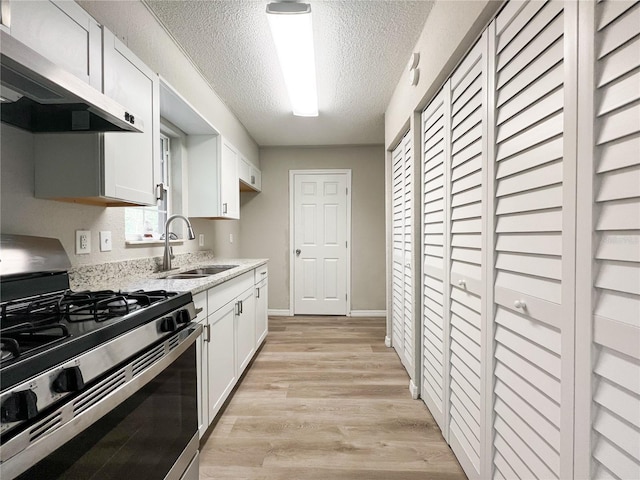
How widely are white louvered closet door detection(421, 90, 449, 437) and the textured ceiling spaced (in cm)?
55

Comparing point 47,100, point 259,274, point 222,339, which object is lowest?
point 222,339

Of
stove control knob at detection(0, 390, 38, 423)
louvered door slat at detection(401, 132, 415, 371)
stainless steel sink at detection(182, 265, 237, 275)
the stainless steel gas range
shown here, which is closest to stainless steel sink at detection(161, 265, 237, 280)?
stainless steel sink at detection(182, 265, 237, 275)

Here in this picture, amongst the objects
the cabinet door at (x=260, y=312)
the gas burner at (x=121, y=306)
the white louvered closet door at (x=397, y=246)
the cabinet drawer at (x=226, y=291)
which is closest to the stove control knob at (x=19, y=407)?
the gas burner at (x=121, y=306)

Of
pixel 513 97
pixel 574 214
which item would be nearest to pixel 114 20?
pixel 513 97

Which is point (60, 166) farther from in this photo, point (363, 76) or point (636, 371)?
point (363, 76)

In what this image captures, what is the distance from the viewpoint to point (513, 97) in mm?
1124

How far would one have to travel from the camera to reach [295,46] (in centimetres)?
208

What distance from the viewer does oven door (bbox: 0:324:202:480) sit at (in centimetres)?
74

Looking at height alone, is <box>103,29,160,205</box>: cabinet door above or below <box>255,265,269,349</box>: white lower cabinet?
above

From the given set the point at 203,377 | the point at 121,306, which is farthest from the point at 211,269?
the point at 121,306

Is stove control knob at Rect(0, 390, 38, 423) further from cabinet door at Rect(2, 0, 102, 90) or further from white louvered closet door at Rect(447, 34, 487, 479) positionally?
white louvered closet door at Rect(447, 34, 487, 479)

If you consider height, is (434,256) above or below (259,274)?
above

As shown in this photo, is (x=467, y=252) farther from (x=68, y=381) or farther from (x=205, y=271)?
(x=205, y=271)

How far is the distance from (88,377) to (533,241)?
1295mm
